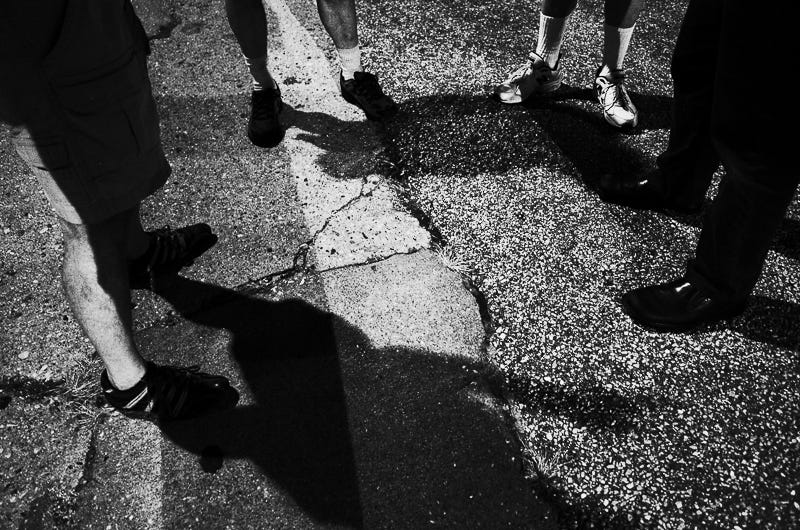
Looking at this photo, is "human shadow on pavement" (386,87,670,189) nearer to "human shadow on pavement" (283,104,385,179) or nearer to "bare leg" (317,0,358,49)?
"human shadow on pavement" (283,104,385,179)

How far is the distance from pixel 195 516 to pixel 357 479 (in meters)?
0.53

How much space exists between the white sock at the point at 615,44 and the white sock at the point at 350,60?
136 cm

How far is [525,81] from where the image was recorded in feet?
11.2

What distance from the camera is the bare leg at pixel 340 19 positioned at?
3184 mm

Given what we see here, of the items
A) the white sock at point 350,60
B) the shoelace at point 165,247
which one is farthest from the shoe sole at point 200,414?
the white sock at point 350,60

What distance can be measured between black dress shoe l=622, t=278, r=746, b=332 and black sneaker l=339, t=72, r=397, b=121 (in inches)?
65.3

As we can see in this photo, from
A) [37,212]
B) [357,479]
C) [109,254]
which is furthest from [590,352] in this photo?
[37,212]

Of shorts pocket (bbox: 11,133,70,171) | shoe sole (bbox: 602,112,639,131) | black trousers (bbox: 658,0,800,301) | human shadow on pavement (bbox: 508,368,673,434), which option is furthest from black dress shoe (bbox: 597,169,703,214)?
shorts pocket (bbox: 11,133,70,171)

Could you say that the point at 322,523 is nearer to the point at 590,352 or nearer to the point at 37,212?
the point at 590,352

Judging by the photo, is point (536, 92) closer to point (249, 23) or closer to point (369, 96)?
point (369, 96)

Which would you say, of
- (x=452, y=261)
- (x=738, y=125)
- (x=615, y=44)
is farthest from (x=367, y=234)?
(x=615, y=44)

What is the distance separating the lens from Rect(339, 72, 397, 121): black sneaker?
10.9ft

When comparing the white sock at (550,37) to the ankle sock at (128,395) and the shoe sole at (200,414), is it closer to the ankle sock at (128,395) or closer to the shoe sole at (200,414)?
the shoe sole at (200,414)

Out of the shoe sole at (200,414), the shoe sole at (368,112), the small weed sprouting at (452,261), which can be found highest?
the shoe sole at (368,112)
